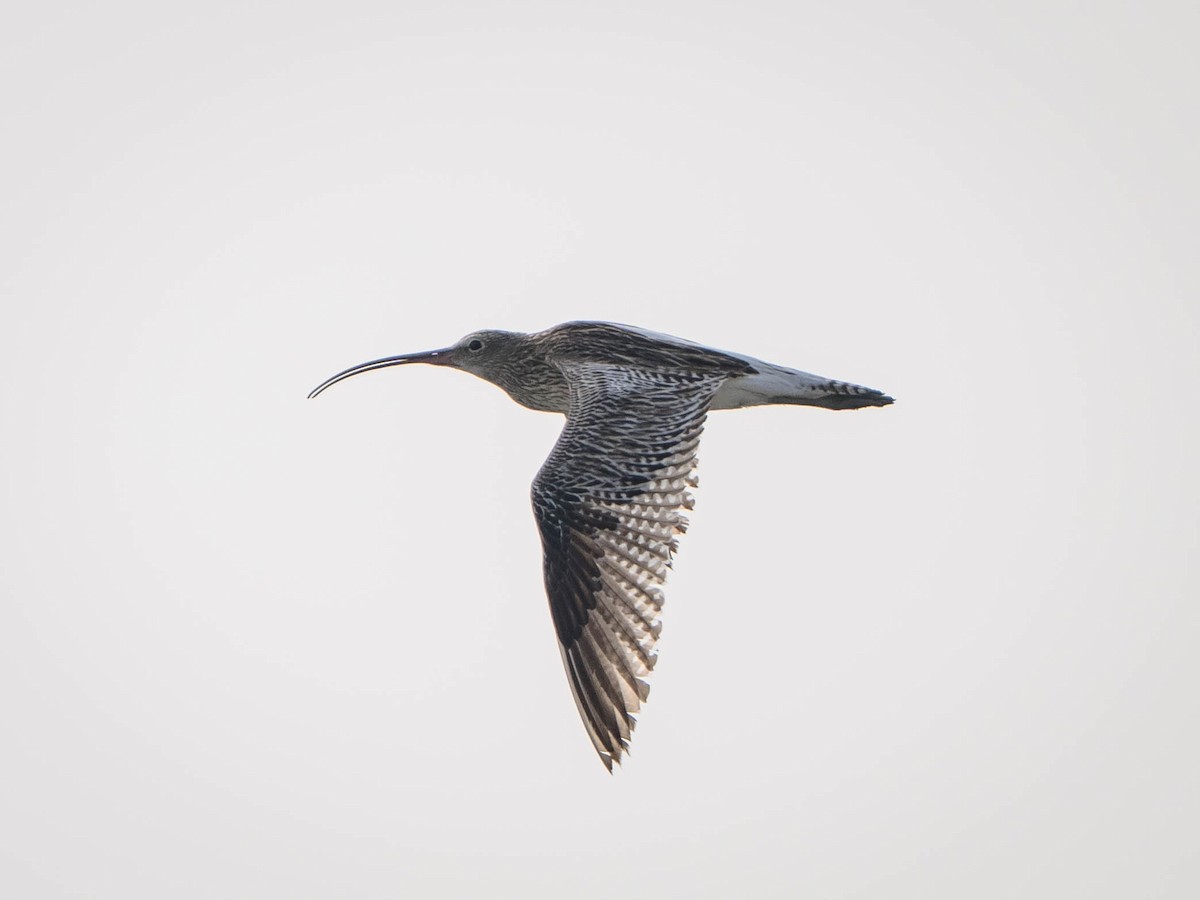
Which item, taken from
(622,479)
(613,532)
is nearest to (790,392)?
(622,479)

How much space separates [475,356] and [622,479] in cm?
428

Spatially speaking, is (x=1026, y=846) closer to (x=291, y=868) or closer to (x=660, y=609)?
(x=291, y=868)

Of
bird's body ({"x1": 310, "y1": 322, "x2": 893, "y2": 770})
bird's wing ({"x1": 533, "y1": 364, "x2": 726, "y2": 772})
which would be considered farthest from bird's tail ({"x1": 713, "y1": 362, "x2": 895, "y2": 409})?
bird's wing ({"x1": 533, "y1": 364, "x2": 726, "y2": 772})

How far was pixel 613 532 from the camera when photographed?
1423cm

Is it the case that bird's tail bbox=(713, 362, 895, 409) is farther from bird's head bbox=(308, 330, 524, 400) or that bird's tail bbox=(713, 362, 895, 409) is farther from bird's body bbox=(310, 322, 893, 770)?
bird's head bbox=(308, 330, 524, 400)

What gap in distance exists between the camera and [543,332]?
17.8 meters

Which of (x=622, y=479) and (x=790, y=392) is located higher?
(x=790, y=392)

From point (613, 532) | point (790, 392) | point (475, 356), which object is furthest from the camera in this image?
point (475, 356)

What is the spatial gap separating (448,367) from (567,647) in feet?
17.8

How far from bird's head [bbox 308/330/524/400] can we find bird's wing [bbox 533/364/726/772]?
2765 mm

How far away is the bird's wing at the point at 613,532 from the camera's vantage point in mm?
13555

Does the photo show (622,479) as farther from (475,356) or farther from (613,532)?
(475,356)

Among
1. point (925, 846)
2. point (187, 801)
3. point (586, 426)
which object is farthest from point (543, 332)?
point (187, 801)

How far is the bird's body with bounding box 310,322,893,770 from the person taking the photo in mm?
13648
